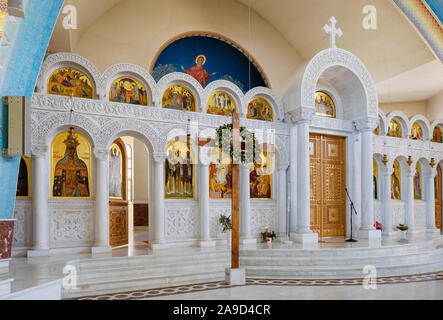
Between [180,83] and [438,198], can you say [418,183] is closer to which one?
[438,198]

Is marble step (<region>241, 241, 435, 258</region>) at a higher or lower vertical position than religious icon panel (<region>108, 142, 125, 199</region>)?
lower

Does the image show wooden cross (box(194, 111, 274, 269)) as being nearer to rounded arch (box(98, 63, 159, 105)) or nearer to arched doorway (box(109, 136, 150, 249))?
arched doorway (box(109, 136, 150, 249))

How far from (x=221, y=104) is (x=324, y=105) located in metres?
3.78

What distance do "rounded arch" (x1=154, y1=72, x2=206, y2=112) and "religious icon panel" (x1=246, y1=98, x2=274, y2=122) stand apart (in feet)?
5.66

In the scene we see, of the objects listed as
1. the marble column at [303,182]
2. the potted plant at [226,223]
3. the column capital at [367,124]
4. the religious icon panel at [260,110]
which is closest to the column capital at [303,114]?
the marble column at [303,182]

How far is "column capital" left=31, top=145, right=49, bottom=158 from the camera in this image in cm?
881

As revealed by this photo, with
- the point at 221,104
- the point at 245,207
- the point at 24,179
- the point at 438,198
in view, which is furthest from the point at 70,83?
the point at 438,198

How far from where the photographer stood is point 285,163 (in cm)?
1177

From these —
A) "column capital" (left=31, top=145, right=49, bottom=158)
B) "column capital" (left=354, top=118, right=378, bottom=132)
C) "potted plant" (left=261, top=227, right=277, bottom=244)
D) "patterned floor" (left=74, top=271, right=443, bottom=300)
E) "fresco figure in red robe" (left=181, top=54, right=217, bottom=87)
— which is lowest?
"patterned floor" (left=74, top=271, right=443, bottom=300)

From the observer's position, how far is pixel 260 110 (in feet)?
39.2

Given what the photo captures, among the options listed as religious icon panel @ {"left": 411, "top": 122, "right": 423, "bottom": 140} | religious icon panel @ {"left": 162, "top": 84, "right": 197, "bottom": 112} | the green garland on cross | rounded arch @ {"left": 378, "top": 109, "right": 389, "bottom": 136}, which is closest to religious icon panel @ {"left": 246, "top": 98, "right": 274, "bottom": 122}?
religious icon panel @ {"left": 162, "top": 84, "right": 197, "bottom": 112}

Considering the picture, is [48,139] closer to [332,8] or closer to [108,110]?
[108,110]
